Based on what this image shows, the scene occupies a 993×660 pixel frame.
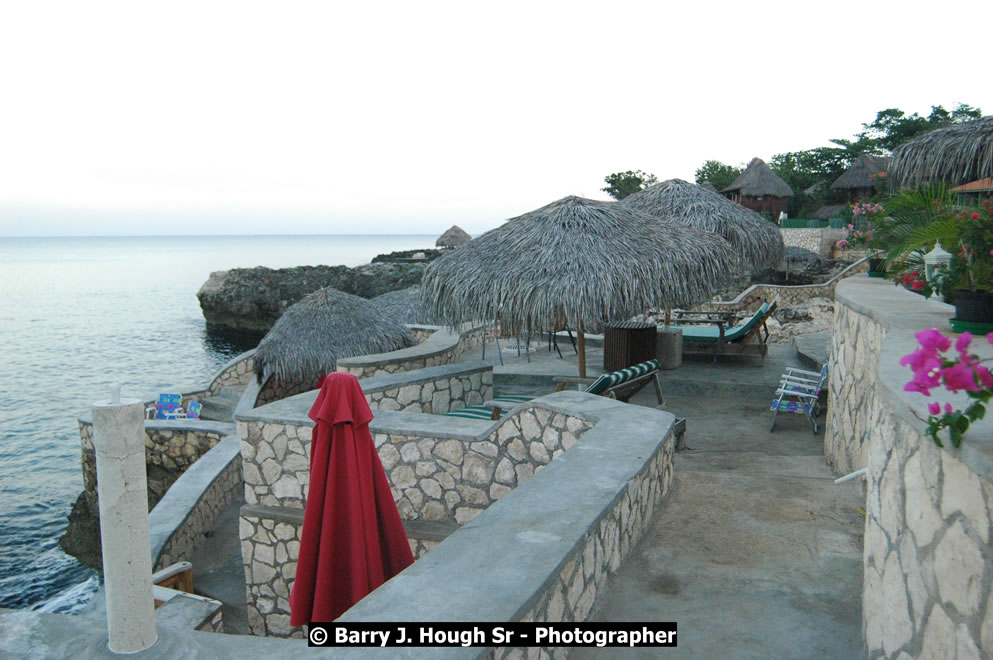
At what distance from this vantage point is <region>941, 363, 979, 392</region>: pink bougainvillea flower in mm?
1678

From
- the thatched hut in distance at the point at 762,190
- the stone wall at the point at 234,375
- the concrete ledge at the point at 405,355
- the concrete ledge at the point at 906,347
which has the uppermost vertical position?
the thatched hut in distance at the point at 762,190

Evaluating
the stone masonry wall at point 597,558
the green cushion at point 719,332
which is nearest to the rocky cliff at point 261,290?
the green cushion at point 719,332

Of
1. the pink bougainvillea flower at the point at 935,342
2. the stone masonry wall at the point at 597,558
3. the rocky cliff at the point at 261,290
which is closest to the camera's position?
the pink bougainvillea flower at the point at 935,342

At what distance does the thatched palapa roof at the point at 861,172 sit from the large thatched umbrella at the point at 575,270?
2806 centimetres

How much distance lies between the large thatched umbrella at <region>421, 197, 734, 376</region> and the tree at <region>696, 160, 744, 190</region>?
35326 mm

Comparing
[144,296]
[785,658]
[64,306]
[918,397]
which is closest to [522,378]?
[785,658]

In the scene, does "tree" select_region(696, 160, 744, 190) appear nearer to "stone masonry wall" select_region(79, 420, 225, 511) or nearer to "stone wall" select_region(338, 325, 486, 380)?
"stone masonry wall" select_region(79, 420, 225, 511)

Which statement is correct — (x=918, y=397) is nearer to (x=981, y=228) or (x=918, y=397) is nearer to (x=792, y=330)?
(x=981, y=228)

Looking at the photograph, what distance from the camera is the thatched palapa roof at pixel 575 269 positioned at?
23.4 feet

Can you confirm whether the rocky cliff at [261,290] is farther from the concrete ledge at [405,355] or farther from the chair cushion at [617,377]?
the chair cushion at [617,377]

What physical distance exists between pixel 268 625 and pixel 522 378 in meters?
4.44

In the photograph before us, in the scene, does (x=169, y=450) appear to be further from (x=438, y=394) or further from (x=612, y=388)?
(x=612, y=388)

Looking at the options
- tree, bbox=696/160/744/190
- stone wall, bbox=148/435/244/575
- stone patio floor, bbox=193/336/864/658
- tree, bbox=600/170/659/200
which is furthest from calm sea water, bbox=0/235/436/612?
tree, bbox=696/160/744/190

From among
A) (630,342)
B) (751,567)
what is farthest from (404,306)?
(751,567)
